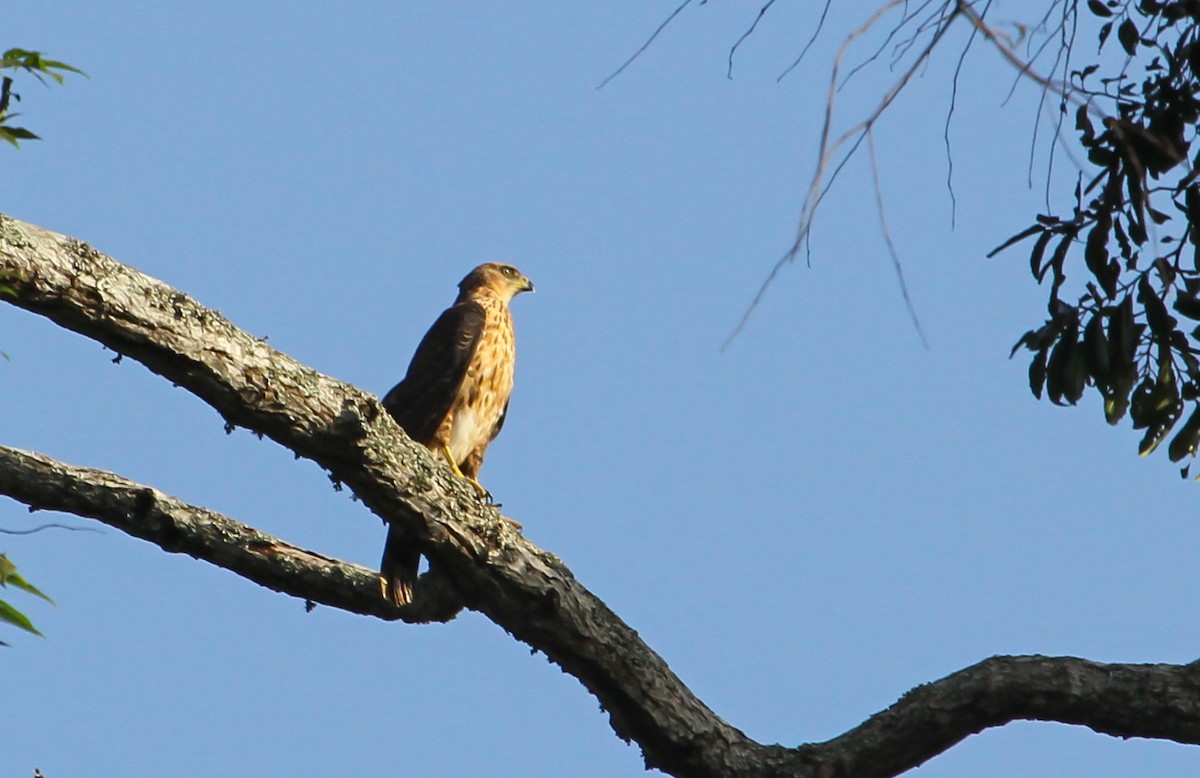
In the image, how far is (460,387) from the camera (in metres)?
5.58

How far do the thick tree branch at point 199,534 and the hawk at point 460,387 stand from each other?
4.08 feet

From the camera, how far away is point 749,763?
351cm

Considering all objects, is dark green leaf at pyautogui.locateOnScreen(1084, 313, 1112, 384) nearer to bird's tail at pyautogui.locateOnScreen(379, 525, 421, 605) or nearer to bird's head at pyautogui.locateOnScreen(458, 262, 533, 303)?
bird's tail at pyautogui.locateOnScreen(379, 525, 421, 605)

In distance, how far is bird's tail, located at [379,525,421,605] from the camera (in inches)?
154

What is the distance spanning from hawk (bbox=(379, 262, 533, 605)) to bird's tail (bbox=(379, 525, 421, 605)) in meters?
1.18

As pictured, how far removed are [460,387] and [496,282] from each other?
1.27m

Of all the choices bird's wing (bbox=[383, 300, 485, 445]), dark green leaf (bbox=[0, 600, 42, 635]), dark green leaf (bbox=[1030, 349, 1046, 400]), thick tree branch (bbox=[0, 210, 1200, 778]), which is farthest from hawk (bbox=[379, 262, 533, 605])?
dark green leaf (bbox=[0, 600, 42, 635])

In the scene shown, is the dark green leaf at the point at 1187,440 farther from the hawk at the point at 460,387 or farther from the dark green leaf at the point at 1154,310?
the hawk at the point at 460,387

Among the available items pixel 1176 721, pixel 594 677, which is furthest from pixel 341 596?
pixel 1176 721

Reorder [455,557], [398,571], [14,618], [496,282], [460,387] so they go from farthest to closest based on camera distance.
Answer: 1. [496,282]
2. [460,387]
3. [398,571]
4. [455,557]
5. [14,618]

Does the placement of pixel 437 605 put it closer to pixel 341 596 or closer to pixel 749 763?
pixel 341 596

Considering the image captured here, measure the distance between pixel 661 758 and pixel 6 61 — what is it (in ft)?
7.41

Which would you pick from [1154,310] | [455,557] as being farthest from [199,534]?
[1154,310]

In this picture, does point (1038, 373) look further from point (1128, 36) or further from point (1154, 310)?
point (1128, 36)
